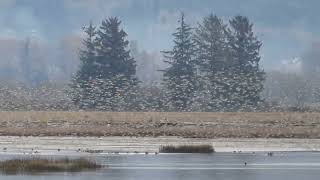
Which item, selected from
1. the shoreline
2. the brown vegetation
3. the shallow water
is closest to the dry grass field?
the shoreline

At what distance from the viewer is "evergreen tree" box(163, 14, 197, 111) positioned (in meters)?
108

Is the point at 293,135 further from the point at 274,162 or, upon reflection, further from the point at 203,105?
the point at 203,105

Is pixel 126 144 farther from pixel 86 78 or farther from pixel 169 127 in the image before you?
pixel 86 78

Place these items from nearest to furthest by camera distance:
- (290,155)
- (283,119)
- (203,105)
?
(290,155), (283,119), (203,105)

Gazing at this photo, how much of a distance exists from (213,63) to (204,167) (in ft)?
278

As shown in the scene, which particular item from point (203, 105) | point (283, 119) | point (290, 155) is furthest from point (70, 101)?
point (290, 155)

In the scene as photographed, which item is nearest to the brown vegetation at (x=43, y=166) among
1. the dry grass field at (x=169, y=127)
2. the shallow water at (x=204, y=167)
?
the shallow water at (x=204, y=167)

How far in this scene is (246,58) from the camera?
4459 inches

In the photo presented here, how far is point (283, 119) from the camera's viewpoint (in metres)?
67.3

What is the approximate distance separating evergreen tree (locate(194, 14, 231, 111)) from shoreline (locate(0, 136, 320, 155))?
2325 inches

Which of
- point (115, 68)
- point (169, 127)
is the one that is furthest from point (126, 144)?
point (115, 68)

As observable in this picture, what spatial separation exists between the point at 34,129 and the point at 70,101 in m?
56.2

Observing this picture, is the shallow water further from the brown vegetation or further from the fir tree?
the fir tree

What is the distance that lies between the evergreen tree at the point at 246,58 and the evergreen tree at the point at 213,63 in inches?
52.2
